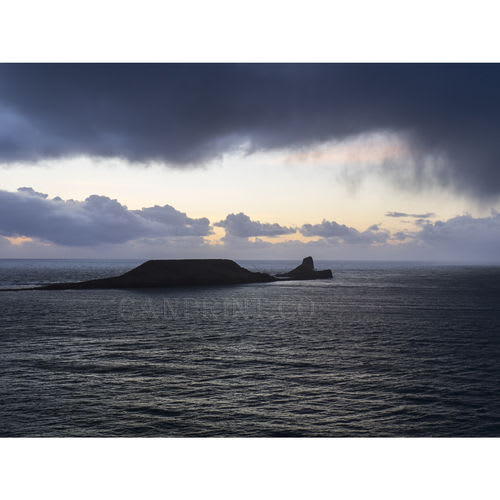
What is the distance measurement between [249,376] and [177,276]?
10363 cm

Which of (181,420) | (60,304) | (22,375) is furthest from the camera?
(60,304)

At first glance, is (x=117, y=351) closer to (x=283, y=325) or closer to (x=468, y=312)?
(x=283, y=325)

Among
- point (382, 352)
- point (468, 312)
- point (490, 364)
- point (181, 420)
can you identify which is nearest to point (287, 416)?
point (181, 420)

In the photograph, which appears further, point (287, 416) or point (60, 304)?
point (60, 304)

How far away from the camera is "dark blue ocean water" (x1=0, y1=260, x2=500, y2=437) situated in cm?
1906

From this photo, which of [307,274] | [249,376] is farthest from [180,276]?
[249,376]

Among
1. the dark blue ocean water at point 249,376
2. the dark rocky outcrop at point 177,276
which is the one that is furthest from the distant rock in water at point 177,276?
the dark blue ocean water at point 249,376

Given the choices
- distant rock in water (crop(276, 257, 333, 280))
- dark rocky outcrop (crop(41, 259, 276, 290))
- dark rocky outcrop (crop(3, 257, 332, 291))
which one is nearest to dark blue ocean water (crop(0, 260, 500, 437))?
dark rocky outcrop (crop(3, 257, 332, 291))

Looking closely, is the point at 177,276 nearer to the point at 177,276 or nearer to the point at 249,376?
the point at 177,276

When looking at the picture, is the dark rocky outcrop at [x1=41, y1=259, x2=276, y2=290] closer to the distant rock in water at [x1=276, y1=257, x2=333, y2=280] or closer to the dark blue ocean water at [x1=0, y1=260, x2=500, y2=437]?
the distant rock in water at [x1=276, y1=257, x2=333, y2=280]

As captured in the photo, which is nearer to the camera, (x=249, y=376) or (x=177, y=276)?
(x=249, y=376)

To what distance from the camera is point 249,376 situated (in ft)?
87.0

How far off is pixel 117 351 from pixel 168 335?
30.0 ft

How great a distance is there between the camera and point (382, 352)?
113 ft
